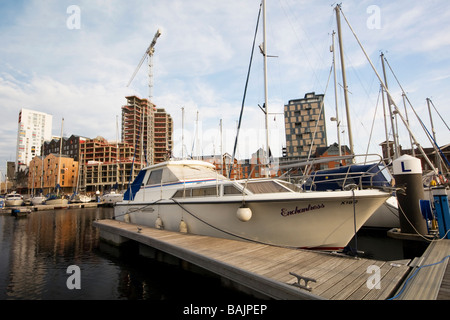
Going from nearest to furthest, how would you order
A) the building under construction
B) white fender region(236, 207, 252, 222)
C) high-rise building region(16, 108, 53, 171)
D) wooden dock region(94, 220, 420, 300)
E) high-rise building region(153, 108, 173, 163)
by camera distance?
1. wooden dock region(94, 220, 420, 300)
2. white fender region(236, 207, 252, 222)
3. the building under construction
4. high-rise building region(153, 108, 173, 163)
5. high-rise building region(16, 108, 53, 171)

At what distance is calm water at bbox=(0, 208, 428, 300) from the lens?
5477 millimetres

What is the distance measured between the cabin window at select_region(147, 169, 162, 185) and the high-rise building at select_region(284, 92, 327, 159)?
5078 centimetres

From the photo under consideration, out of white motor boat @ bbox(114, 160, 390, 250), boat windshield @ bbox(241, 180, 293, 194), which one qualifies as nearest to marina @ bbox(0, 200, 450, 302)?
white motor boat @ bbox(114, 160, 390, 250)

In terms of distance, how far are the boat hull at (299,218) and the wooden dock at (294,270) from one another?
355 mm

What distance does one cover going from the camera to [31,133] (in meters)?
139

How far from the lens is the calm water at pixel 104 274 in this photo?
216 inches

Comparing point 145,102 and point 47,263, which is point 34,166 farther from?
point 47,263

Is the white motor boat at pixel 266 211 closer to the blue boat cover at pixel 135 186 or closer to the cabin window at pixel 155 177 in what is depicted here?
the cabin window at pixel 155 177

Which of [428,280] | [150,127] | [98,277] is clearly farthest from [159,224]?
[150,127]

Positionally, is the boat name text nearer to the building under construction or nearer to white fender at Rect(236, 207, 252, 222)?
white fender at Rect(236, 207, 252, 222)
